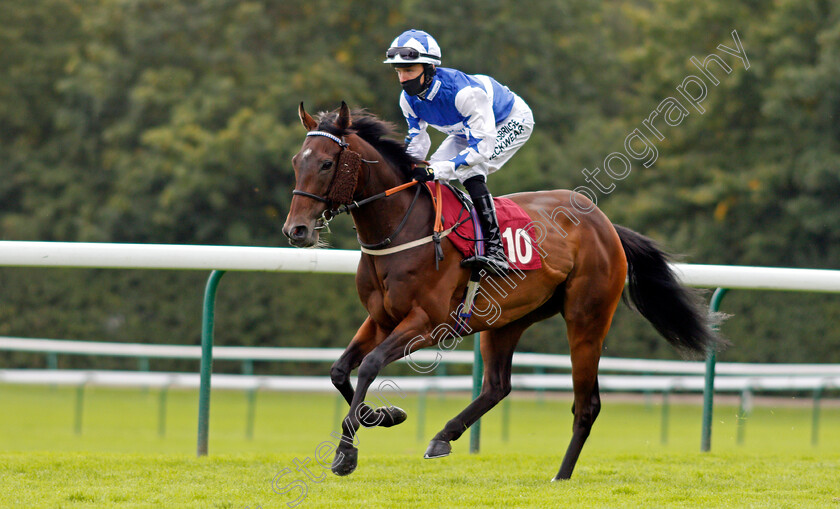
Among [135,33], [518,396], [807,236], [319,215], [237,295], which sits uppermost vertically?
[135,33]

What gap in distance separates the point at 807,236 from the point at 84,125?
13314 mm

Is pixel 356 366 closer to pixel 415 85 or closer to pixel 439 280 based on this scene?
pixel 439 280

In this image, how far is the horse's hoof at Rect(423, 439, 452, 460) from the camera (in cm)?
446

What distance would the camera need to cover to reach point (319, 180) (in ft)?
13.9

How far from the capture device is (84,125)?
1895 centimetres

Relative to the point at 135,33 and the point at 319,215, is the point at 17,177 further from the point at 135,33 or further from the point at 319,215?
the point at 319,215

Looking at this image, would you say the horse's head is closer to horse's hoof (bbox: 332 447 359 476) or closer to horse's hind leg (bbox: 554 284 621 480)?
horse's hoof (bbox: 332 447 359 476)

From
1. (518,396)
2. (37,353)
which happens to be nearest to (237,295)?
(37,353)

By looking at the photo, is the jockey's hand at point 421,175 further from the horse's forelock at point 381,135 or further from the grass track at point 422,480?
the grass track at point 422,480

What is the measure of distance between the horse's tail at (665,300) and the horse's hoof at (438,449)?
163cm

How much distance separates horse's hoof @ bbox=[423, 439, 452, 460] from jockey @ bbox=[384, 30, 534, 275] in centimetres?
84

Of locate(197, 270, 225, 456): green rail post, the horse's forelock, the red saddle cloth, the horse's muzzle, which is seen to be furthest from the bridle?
locate(197, 270, 225, 456): green rail post

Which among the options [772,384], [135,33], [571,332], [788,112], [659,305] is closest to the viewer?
[571,332]

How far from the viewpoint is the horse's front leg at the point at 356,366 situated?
4344 mm
